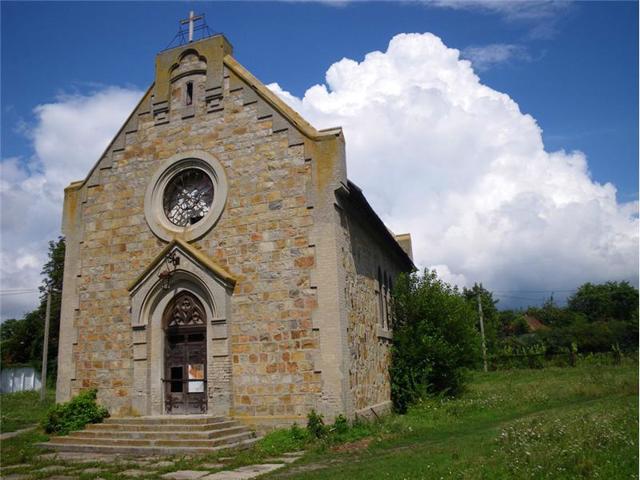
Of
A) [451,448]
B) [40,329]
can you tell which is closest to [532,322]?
[40,329]

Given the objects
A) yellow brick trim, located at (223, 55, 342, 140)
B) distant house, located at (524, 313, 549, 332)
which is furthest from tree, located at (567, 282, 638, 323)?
yellow brick trim, located at (223, 55, 342, 140)

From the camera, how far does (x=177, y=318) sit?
14.4m

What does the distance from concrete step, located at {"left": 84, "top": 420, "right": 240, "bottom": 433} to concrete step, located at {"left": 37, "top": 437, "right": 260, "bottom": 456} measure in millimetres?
681

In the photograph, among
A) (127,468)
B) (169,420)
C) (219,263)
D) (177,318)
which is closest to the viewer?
(127,468)

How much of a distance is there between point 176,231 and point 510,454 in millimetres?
10146

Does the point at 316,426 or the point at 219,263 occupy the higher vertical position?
the point at 219,263

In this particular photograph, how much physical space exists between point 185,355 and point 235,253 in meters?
3.05

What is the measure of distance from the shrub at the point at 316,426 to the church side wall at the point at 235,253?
15.8 inches

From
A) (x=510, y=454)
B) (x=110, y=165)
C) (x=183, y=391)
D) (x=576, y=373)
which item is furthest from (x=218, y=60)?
(x=576, y=373)

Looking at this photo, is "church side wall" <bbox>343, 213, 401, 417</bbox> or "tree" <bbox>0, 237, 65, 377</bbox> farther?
"tree" <bbox>0, 237, 65, 377</bbox>

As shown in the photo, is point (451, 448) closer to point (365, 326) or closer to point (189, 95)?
point (365, 326)

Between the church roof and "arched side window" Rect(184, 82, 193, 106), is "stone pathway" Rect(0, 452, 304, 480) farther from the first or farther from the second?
"arched side window" Rect(184, 82, 193, 106)

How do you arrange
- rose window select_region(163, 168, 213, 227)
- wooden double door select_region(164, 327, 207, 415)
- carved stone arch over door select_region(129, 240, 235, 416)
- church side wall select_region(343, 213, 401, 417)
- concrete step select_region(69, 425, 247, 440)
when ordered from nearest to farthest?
concrete step select_region(69, 425, 247, 440)
carved stone arch over door select_region(129, 240, 235, 416)
church side wall select_region(343, 213, 401, 417)
wooden double door select_region(164, 327, 207, 415)
rose window select_region(163, 168, 213, 227)

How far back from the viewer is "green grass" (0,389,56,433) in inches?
680
